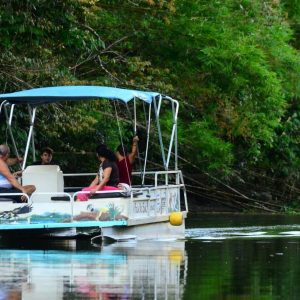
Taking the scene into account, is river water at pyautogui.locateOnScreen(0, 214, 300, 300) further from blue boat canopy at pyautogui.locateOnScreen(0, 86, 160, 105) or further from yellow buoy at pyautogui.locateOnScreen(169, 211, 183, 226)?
blue boat canopy at pyautogui.locateOnScreen(0, 86, 160, 105)

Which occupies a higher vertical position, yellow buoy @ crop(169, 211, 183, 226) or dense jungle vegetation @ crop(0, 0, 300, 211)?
dense jungle vegetation @ crop(0, 0, 300, 211)

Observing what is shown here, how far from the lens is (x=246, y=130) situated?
106 feet

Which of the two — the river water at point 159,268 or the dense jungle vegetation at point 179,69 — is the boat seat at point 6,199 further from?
the dense jungle vegetation at point 179,69

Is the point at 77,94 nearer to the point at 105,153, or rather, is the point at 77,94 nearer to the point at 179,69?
the point at 105,153

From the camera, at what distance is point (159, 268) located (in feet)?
53.4

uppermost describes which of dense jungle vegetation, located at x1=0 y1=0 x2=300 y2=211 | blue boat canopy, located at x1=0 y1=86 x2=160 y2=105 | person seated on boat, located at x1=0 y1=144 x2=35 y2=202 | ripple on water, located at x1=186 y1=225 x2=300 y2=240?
dense jungle vegetation, located at x1=0 y1=0 x2=300 y2=211

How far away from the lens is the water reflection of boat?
13555 millimetres

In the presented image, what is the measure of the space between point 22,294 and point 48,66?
13.7 metres

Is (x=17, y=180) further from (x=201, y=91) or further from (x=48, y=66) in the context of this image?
(x=201, y=91)

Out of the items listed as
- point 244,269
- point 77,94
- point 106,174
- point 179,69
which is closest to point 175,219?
point 106,174

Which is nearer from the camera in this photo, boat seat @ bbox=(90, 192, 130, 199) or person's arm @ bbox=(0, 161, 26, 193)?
boat seat @ bbox=(90, 192, 130, 199)

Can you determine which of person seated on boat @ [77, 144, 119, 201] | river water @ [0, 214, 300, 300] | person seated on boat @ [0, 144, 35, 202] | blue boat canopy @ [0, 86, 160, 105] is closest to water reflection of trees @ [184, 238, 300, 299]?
river water @ [0, 214, 300, 300]


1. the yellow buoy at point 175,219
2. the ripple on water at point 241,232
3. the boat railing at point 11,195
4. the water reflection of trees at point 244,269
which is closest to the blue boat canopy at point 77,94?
the boat railing at point 11,195

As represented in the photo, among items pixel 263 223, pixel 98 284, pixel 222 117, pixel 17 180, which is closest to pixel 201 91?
pixel 222 117
